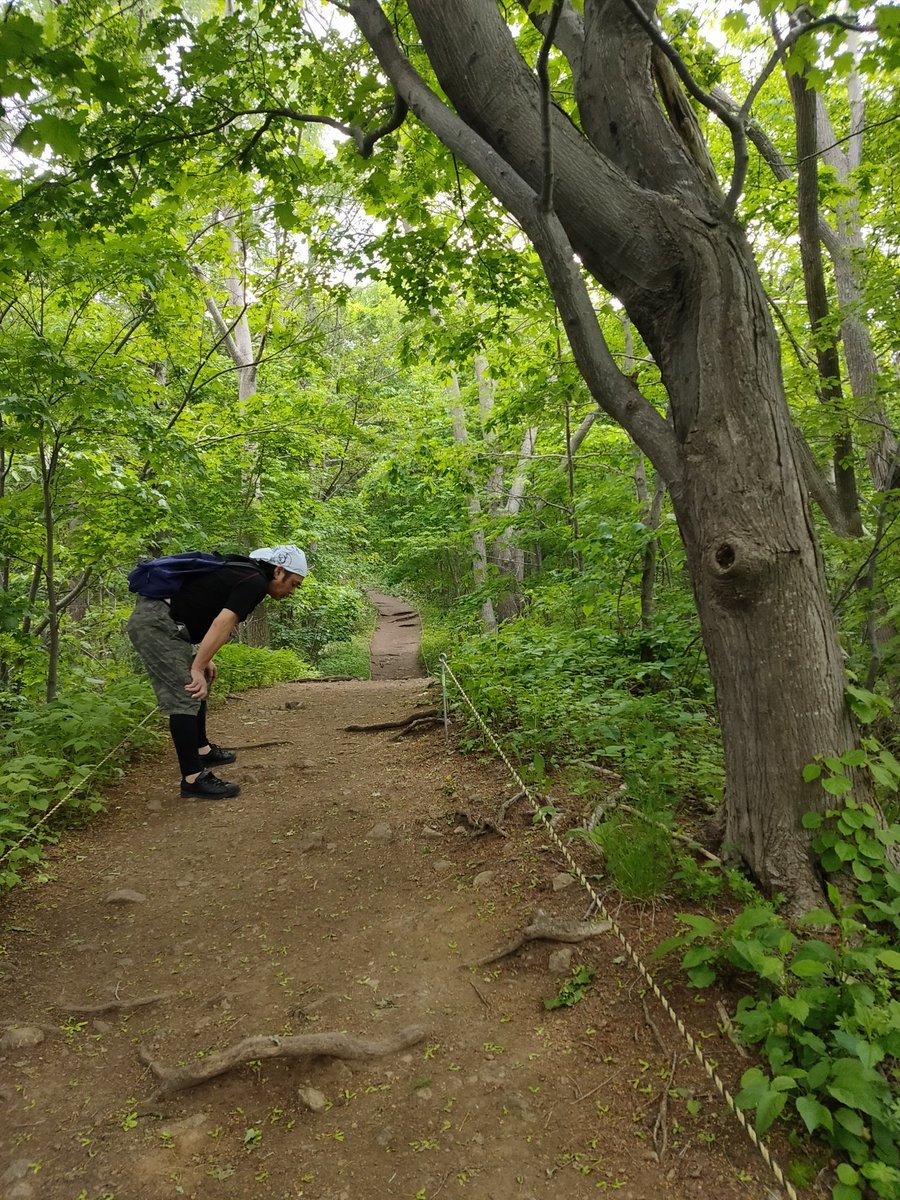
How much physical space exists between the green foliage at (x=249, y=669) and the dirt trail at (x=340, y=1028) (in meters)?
4.65

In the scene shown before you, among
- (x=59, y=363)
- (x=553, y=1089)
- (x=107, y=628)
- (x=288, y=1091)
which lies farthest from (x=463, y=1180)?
(x=107, y=628)

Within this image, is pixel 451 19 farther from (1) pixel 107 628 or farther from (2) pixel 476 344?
(1) pixel 107 628

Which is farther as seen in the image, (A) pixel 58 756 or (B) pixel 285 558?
(A) pixel 58 756

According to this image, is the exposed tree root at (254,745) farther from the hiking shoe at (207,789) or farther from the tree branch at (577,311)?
the tree branch at (577,311)

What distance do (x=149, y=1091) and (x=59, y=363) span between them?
5166mm

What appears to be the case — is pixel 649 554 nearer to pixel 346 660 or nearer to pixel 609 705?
pixel 609 705

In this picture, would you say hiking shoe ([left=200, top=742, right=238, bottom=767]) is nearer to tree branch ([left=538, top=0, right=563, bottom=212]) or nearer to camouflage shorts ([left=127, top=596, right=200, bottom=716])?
camouflage shorts ([left=127, top=596, right=200, bottom=716])

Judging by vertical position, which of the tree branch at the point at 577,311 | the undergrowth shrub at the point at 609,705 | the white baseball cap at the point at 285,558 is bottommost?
the undergrowth shrub at the point at 609,705

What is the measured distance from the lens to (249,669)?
9.80m

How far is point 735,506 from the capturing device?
264 centimetres

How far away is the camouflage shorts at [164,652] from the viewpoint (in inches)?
178

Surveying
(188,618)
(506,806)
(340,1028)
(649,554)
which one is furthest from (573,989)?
(649,554)

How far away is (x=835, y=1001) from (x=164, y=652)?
409 cm

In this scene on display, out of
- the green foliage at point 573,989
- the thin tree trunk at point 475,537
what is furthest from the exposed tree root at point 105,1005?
the thin tree trunk at point 475,537
